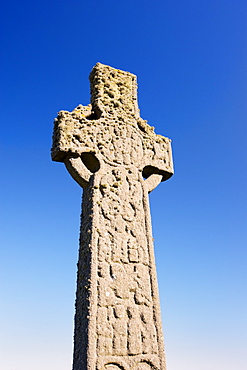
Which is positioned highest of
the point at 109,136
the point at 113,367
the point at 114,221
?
the point at 109,136

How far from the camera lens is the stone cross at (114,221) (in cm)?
352

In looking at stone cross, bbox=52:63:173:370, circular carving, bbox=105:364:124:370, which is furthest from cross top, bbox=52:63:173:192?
circular carving, bbox=105:364:124:370

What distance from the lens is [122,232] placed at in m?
4.09

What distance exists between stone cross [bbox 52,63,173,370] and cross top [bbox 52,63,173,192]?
0.04ft

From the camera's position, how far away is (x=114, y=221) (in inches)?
162

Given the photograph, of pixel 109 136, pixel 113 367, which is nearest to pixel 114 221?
pixel 109 136

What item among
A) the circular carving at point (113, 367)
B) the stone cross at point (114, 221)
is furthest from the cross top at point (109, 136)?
the circular carving at point (113, 367)

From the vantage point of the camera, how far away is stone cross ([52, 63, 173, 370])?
11.6 feet

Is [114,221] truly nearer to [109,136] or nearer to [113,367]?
[109,136]

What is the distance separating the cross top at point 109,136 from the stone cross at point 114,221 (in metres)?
0.01

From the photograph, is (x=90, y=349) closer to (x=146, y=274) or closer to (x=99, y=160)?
(x=146, y=274)

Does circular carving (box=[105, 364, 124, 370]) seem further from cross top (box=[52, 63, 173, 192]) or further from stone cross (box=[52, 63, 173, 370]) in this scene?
cross top (box=[52, 63, 173, 192])

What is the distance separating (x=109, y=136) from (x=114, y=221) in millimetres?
1250

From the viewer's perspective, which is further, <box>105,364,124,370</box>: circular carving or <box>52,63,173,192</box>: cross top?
<box>52,63,173,192</box>: cross top
